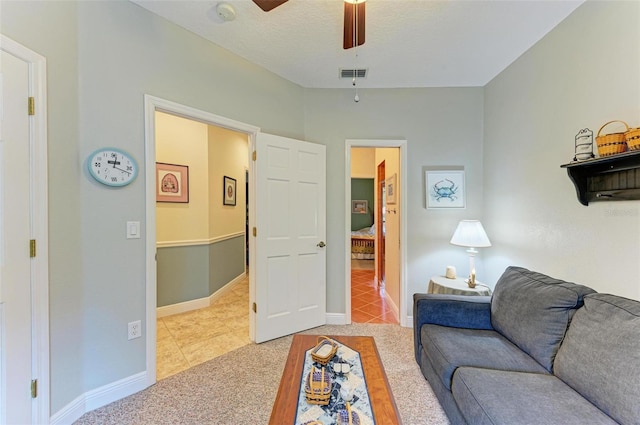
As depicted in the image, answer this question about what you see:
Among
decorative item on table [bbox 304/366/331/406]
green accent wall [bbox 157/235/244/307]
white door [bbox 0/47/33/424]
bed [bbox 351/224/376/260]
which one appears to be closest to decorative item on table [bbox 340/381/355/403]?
decorative item on table [bbox 304/366/331/406]

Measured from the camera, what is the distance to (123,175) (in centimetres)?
186

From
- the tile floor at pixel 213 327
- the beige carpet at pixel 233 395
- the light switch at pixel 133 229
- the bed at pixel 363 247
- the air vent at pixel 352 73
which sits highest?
the air vent at pixel 352 73

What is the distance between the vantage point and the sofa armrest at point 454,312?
1976 mm

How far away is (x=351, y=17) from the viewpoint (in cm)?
161

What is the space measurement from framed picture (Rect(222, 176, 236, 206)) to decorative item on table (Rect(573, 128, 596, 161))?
13.3 ft

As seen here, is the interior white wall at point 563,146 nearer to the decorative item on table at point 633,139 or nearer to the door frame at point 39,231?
the decorative item on table at point 633,139

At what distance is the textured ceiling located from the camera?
191 centimetres

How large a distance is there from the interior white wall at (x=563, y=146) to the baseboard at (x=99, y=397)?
10.7 feet

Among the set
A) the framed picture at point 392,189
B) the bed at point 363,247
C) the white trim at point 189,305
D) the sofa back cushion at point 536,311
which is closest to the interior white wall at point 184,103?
the sofa back cushion at point 536,311

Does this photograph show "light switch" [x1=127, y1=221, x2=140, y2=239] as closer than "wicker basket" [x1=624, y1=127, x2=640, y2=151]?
No

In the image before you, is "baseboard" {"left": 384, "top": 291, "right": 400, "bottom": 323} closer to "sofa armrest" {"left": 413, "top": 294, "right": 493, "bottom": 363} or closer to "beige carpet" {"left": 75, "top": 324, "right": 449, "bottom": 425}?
"beige carpet" {"left": 75, "top": 324, "right": 449, "bottom": 425}

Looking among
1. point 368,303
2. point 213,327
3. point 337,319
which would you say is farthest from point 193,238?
point 368,303

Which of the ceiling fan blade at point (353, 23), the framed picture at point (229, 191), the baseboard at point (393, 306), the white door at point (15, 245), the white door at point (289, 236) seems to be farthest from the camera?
the framed picture at point (229, 191)

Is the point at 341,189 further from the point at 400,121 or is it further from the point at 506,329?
the point at 506,329
